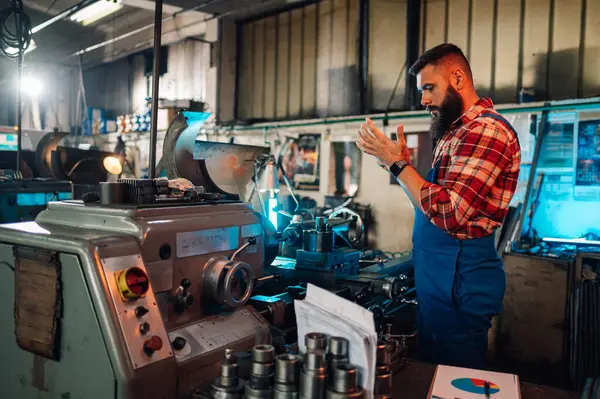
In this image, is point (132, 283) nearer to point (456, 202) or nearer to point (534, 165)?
point (456, 202)

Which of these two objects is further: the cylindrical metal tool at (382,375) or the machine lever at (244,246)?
the machine lever at (244,246)

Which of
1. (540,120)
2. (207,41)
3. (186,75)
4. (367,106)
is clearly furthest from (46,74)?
(540,120)

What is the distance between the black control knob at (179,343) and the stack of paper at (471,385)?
1.81 ft

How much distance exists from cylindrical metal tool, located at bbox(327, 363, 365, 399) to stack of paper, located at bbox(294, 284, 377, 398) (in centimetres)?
3

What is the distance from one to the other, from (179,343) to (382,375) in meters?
0.45

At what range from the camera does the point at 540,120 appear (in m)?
3.05

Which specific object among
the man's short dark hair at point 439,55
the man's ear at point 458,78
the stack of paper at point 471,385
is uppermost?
the man's short dark hair at point 439,55

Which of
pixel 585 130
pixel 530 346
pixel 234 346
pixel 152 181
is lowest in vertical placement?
pixel 530 346

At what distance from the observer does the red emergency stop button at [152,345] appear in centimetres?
99

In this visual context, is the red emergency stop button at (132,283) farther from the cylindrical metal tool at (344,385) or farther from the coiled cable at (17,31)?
the coiled cable at (17,31)

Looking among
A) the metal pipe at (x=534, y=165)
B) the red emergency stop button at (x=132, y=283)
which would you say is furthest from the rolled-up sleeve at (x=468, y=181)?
the metal pipe at (x=534, y=165)

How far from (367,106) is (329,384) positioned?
3.53 metres

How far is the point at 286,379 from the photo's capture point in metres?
0.89

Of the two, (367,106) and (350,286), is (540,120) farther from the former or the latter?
(350,286)
